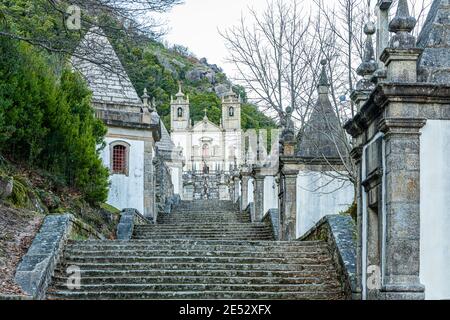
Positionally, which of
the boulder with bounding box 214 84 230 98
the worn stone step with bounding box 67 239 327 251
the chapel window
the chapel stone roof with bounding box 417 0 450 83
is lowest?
the worn stone step with bounding box 67 239 327 251

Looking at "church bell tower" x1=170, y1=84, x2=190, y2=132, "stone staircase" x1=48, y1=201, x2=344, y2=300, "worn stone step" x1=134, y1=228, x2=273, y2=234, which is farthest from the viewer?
A: "church bell tower" x1=170, y1=84, x2=190, y2=132

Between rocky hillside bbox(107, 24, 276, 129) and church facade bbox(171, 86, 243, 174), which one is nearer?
church facade bbox(171, 86, 243, 174)

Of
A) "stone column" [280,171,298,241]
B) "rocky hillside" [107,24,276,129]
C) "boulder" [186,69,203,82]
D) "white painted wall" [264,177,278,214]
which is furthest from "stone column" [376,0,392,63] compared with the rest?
"boulder" [186,69,203,82]

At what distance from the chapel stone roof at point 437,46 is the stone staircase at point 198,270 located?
4.01 metres

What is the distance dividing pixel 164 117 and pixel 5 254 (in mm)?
112179

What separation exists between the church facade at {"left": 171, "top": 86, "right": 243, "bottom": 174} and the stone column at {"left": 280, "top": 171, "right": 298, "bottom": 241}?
8924 cm

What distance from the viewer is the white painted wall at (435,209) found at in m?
9.64

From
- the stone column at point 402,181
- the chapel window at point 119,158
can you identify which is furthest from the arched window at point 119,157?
the stone column at point 402,181

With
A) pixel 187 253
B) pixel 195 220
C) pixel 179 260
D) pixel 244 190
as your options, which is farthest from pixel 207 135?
pixel 179 260

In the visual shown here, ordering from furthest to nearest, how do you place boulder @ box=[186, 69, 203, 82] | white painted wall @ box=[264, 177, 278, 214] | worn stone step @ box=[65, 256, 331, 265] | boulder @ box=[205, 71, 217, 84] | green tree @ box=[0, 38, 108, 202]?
boulder @ box=[205, 71, 217, 84]
boulder @ box=[186, 69, 203, 82]
white painted wall @ box=[264, 177, 278, 214]
green tree @ box=[0, 38, 108, 202]
worn stone step @ box=[65, 256, 331, 265]

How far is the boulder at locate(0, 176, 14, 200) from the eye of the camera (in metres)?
15.3

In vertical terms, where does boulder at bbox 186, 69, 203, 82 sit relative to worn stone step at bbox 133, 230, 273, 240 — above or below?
above

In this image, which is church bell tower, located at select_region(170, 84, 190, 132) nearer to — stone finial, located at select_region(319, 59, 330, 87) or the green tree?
the green tree
